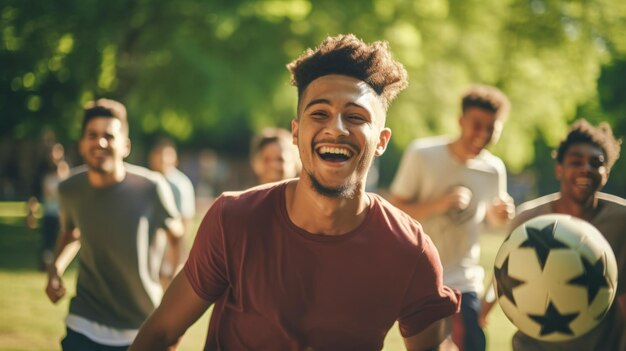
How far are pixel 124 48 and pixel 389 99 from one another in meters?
16.8

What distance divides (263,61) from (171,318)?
15546 mm

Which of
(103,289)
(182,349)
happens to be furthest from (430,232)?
(182,349)

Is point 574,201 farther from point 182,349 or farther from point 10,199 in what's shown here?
point 10,199

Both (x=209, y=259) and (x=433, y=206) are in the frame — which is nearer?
(x=209, y=259)

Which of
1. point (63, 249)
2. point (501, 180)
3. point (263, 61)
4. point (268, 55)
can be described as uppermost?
point (268, 55)

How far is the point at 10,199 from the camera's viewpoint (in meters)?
42.1

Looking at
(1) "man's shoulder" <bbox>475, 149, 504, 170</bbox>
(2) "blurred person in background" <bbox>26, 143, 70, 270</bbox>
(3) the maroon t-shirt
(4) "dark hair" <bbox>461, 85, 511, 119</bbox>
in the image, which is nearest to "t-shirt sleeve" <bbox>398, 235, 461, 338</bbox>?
(3) the maroon t-shirt

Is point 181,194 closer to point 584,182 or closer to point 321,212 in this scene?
point 584,182

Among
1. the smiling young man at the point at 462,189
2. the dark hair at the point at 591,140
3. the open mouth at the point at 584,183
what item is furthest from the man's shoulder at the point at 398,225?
the smiling young man at the point at 462,189

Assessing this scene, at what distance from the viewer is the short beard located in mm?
3738

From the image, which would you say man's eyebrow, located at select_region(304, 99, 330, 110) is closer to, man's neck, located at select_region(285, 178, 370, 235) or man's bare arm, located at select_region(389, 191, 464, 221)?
man's neck, located at select_region(285, 178, 370, 235)

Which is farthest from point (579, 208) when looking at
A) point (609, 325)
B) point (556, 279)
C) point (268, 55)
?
point (268, 55)

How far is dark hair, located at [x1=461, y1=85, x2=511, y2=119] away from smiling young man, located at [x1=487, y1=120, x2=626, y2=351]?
49.8 inches

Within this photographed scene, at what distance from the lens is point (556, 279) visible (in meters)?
4.78
